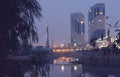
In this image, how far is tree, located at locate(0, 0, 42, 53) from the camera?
5891 millimetres

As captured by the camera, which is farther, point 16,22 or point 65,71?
point 65,71

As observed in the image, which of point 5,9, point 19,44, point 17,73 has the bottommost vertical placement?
point 17,73

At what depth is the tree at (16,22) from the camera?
19.3 feet

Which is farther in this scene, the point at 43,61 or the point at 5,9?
the point at 43,61

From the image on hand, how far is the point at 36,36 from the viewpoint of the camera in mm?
6270

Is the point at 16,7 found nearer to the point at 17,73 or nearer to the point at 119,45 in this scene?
the point at 17,73

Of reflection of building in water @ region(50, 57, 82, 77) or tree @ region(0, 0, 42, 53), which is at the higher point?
tree @ region(0, 0, 42, 53)

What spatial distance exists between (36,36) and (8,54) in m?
0.48

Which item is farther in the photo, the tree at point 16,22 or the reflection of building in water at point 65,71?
the reflection of building in water at point 65,71

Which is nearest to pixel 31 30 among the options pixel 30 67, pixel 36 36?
pixel 36 36

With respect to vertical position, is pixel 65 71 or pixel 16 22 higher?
pixel 16 22

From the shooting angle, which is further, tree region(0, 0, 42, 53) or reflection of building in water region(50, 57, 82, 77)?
reflection of building in water region(50, 57, 82, 77)

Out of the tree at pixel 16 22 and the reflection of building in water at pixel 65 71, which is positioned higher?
the tree at pixel 16 22

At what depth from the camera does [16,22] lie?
238 inches
